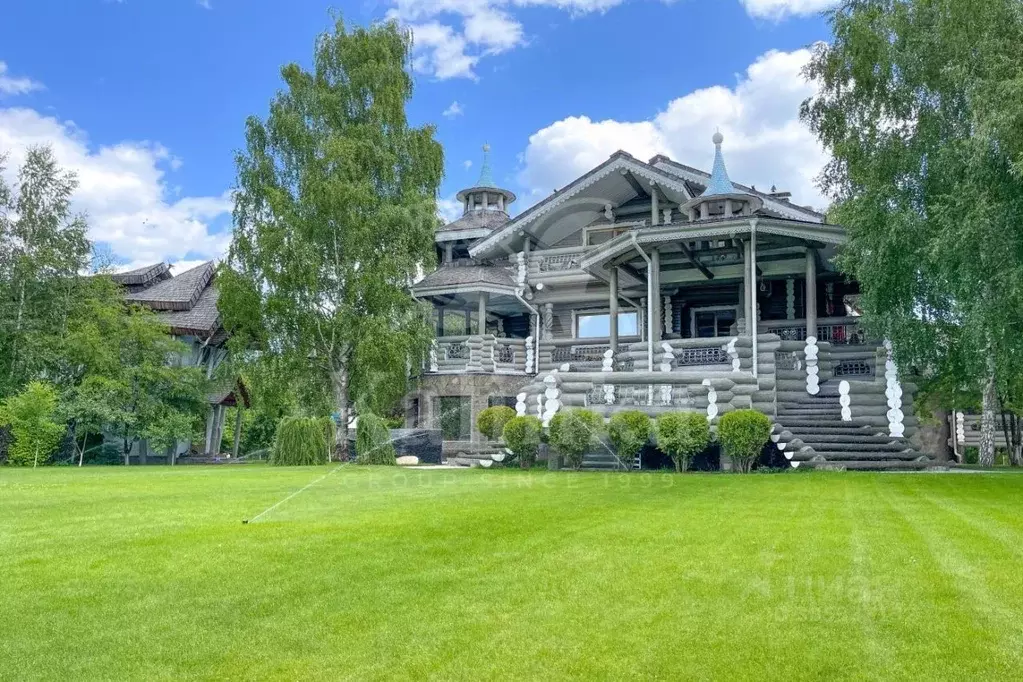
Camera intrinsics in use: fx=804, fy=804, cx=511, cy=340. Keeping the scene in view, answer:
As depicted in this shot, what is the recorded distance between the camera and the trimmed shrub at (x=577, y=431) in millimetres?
16344

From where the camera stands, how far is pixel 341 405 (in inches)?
914

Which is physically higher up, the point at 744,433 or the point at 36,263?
the point at 36,263

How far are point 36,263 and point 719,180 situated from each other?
805 inches

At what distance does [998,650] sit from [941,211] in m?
10.4

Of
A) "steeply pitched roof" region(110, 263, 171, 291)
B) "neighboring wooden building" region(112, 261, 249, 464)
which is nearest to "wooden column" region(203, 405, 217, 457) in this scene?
"neighboring wooden building" region(112, 261, 249, 464)

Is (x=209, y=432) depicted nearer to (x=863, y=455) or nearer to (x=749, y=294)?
(x=749, y=294)

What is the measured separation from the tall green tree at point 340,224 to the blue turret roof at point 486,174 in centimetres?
562

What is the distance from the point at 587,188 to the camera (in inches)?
992

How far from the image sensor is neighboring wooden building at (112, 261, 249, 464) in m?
28.5

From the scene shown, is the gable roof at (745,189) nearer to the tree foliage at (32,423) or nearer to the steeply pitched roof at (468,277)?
the steeply pitched roof at (468,277)

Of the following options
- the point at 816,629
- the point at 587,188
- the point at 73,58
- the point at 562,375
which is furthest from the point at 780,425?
the point at 73,58

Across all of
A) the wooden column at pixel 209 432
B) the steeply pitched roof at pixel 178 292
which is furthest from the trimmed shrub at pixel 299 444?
the steeply pitched roof at pixel 178 292

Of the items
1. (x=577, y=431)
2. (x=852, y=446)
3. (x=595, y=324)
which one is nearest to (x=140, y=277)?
(x=595, y=324)

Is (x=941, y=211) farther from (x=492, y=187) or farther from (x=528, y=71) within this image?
(x=492, y=187)
